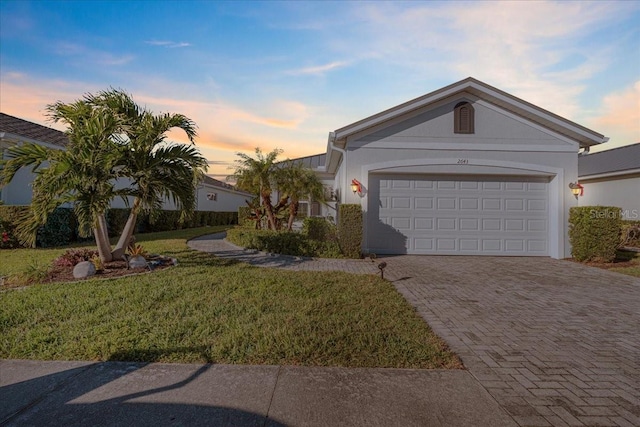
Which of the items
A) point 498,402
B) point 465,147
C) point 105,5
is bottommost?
point 498,402

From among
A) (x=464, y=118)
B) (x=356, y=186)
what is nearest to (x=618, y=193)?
(x=464, y=118)

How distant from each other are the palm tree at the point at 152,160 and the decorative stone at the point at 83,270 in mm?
914

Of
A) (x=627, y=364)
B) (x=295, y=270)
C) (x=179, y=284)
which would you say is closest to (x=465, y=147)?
(x=295, y=270)

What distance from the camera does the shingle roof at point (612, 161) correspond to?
15619 mm

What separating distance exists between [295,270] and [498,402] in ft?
17.8

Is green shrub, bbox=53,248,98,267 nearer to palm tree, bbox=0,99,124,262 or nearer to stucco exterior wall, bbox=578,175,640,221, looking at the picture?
palm tree, bbox=0,99,124,262

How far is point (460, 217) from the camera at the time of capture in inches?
416

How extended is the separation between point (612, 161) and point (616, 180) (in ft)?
8.39

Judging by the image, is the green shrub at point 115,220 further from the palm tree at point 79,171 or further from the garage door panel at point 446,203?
the garage door panel at point 446,203

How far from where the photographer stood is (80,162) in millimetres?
6324

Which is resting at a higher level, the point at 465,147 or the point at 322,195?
the point at 465,147

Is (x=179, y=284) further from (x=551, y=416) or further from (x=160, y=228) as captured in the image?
(x=160, y=228)

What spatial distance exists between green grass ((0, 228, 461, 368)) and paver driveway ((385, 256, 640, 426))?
1.68 ft

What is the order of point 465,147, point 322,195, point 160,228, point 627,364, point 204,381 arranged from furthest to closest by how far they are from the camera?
point 160,228
point 322,195
point 465,147
point 627,364
point 204,381
